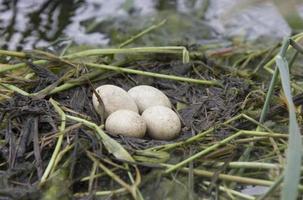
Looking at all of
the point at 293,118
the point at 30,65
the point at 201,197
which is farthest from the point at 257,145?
the point at 30,65

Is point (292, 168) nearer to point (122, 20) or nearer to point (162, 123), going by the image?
point (162, 123)

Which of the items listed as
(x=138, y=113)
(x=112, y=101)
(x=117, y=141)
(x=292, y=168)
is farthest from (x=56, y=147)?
(x=292, y=168)

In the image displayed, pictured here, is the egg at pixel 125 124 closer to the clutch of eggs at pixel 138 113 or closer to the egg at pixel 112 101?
the clutch of eggs at pixel 138 113

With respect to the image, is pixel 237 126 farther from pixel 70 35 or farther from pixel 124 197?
pixel 70 35

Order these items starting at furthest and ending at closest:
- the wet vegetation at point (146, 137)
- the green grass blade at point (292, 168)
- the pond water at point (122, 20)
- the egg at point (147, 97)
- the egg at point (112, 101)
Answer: the pond water at point (122, 20), the egg at point (147, 97), the egg at point (112, 101), the wet vegetation at point (146, 137), the green grass blade at point (292, 168)

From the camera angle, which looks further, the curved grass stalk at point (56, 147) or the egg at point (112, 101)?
the egg at point (112, 101)

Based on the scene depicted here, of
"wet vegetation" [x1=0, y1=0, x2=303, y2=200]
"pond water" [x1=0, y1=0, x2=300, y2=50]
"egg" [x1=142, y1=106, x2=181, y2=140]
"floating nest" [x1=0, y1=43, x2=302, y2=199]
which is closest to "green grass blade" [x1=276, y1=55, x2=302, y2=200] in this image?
"wet vegetation" [x1=0, y1=0, x2=303, y2=200]

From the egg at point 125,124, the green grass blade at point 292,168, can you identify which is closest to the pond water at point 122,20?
the egg at point 125,124
